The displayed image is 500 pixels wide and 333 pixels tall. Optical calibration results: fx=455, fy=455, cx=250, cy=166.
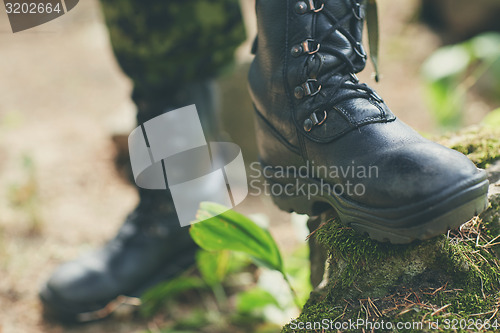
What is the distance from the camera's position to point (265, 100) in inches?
51.3

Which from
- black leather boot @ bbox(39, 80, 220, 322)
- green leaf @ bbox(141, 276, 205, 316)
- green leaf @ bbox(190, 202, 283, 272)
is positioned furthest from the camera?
black leather boot @ bbox(39, 80, 220, 322)

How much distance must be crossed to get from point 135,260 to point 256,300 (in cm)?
60

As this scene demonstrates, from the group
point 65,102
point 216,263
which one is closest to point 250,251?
point 216,263

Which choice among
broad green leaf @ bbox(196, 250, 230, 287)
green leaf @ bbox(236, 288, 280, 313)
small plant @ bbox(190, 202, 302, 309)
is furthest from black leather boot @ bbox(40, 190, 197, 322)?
small plant @ bbox(190, 202, 302, 309)

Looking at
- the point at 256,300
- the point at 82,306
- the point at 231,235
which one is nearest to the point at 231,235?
the point at 231,235

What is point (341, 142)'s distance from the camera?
3.68ft

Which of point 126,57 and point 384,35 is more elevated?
point 126,57

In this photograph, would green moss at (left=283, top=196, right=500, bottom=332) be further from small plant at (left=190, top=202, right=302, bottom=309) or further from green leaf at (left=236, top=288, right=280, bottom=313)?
green leaf at (left=236, top=288, right=280, bottom=313)

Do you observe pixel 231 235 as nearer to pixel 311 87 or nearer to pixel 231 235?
pixel 231 235

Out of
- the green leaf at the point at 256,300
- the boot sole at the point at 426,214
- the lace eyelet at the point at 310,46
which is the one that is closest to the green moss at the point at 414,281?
the boot sole at the point at 426,214

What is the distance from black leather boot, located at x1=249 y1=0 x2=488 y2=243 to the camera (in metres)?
0.98

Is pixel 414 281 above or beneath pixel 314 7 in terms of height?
beneath

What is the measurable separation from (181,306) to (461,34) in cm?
368

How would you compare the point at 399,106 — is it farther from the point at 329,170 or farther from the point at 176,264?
the point at 329,170
